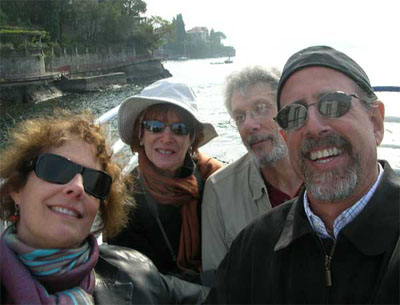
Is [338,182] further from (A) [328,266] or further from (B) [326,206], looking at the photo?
(A) [328,266]

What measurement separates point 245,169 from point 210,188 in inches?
9.6

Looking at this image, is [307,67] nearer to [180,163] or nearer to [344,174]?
[344,174]

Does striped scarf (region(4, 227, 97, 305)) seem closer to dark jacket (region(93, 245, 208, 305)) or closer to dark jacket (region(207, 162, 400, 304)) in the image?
dark jacket (region(93, 245, 208, 305))

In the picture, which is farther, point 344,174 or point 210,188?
point 210,188

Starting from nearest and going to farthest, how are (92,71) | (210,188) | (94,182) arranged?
1. (94,182)
2. (210,188)
3. (92,71)

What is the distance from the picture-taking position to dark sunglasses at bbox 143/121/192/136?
235 cm

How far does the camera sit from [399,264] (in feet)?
3.71

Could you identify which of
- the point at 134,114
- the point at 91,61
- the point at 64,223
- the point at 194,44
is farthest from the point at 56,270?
the point at 194,44

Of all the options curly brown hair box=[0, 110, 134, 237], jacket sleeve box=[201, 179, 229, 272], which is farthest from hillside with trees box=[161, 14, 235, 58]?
curly brown hair box=[0, 110, 134, 237]

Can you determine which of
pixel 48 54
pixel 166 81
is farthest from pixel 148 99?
pixel 48 54

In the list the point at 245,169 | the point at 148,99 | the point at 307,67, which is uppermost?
the point at 307,67

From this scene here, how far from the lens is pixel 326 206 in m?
1.41

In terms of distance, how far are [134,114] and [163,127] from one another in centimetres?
24

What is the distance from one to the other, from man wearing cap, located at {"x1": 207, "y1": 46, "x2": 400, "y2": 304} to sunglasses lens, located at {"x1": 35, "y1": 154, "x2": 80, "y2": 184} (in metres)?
0.77
